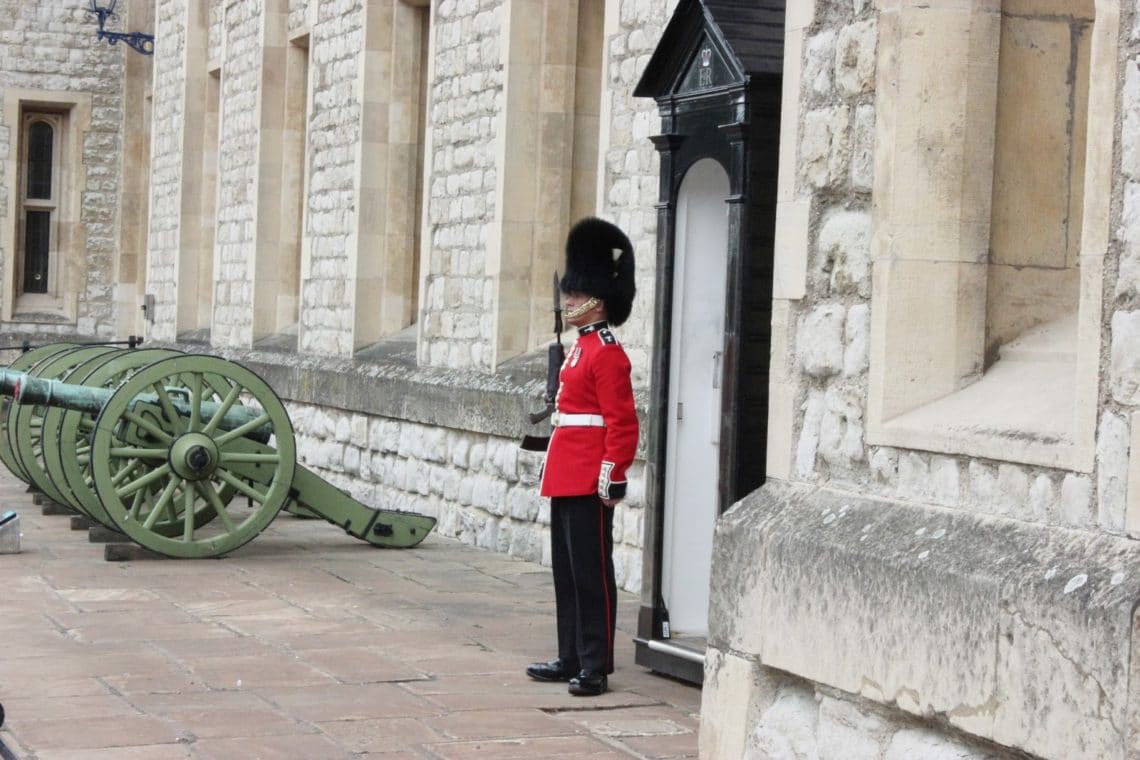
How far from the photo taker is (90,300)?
2072 cm

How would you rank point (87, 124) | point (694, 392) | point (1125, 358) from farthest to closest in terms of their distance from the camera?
point (87, 124)
point (694, 392)
point (1125, 358)

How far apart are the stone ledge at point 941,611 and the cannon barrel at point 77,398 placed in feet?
15.9

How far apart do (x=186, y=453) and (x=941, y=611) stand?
18.1 feet

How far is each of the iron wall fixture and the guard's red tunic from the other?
→ 15.2 m

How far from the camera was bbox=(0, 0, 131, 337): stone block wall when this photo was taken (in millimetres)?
20516

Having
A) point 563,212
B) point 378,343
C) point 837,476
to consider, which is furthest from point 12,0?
point 837,476

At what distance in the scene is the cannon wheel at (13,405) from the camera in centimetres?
1189

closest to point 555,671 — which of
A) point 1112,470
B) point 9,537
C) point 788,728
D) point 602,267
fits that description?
Answer: point 602,267

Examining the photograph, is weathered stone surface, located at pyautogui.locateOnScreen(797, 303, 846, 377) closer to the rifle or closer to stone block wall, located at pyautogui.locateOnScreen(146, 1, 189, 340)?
the rifle

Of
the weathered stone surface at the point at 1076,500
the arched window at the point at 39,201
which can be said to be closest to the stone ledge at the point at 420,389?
the weathered stone surface at the point at 1076,500

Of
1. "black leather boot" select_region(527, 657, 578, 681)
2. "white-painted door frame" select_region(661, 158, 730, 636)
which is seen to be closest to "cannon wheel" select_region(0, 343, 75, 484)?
"black leather boot" select_region(527, 657, 578, 681)

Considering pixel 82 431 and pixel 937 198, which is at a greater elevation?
pixel 937 198

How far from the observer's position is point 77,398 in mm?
9422

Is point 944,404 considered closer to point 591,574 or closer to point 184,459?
point 591,574
